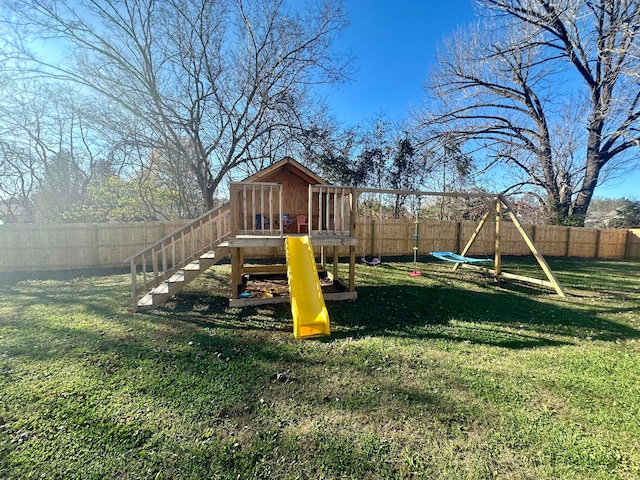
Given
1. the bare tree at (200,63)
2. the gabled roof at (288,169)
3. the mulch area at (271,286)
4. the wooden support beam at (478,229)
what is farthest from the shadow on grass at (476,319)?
the bare tree at (200,63)

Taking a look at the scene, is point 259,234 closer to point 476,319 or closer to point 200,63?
point 476,319

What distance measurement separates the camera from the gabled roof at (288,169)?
6.54 meters

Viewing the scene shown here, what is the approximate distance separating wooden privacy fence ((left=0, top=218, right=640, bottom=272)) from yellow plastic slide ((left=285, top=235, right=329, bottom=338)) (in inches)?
188

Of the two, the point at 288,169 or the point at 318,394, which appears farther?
the point at 288,169

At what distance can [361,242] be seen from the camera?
12766mm

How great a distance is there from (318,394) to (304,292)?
2057 mm

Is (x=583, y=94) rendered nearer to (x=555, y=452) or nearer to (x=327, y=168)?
(x=327, y=168)

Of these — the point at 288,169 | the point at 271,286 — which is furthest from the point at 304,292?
the point at 288,169

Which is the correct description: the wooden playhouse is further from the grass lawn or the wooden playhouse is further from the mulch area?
the grass lawn

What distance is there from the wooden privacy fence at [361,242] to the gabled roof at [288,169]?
3.56 metres

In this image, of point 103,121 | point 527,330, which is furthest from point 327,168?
point 527,330

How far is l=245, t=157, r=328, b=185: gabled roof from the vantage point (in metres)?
6.54

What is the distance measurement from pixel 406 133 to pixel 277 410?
16527 mm

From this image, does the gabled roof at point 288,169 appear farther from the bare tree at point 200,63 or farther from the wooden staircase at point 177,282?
the bare tree at point 200,63
